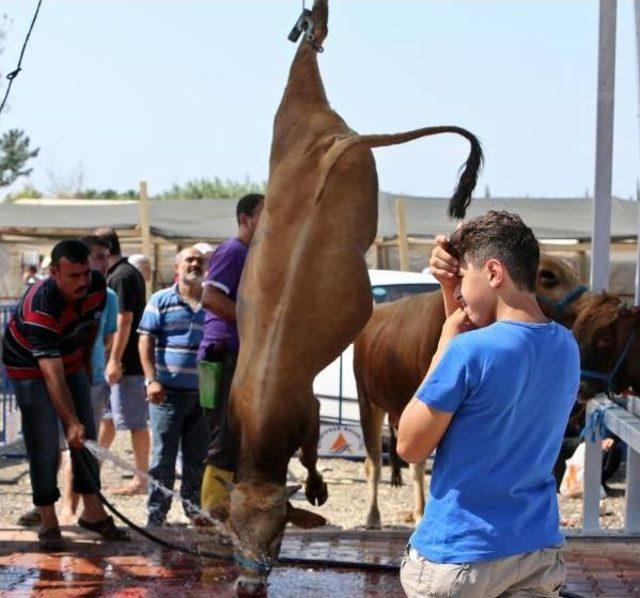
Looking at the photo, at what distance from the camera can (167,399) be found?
9.17 m

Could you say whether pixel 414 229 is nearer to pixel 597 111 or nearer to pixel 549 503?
pixel 597 111

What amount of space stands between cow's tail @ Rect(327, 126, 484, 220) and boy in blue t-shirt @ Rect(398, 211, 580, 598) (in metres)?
1.88

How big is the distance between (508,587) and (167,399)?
580 cm

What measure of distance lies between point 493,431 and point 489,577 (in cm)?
40

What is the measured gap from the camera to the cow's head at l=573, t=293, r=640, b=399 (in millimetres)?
8109

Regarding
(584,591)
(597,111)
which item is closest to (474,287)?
(584,591)

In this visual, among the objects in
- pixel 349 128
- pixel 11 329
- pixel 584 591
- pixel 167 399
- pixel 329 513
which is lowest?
pixel 329 513

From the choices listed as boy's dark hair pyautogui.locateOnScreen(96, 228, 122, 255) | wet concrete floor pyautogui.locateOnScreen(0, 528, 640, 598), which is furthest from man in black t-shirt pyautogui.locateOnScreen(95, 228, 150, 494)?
wet concrete floor pyautogui.locateOnScreen(0, 528, 640, 598)

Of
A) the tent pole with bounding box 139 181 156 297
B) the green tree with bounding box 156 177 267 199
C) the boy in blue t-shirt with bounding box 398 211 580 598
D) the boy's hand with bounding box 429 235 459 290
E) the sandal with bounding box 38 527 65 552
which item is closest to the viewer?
the boy in blue t-shirt with bounding box 398 211 580 598

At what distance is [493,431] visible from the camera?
353 centimetres

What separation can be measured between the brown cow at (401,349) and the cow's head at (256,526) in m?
3.04

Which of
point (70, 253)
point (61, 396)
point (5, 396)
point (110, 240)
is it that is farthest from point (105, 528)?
point (5, 396)

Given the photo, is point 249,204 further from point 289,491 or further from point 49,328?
point 289,491

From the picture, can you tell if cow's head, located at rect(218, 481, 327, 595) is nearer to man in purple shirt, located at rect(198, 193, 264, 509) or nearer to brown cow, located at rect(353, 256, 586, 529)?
man in purple shirt, located at rect(198, 193, 264, 509)
